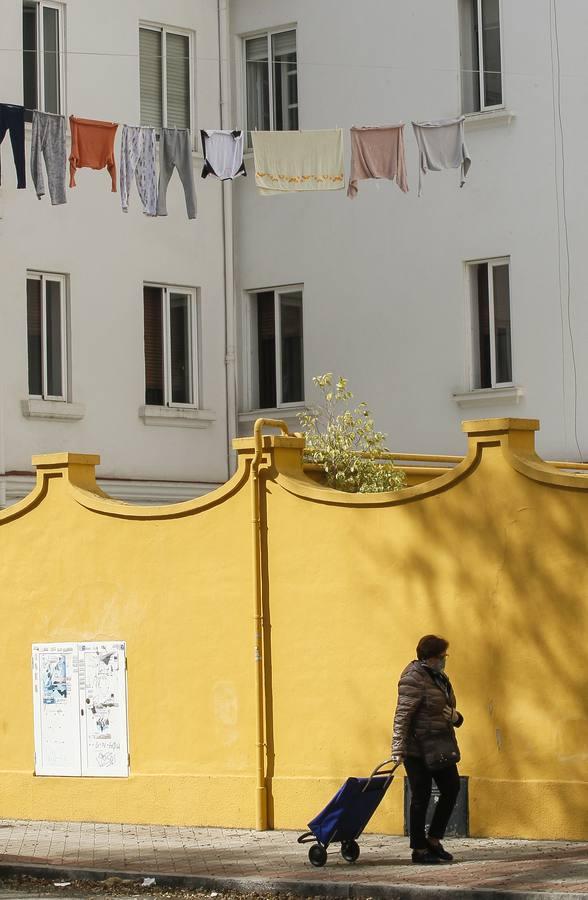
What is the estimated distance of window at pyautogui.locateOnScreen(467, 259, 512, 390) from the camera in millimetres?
20734

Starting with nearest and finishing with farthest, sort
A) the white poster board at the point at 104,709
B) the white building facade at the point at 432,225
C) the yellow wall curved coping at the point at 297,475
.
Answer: the yellow wall curved coping at the point at 297,475
the white poster board at the point at 104,709
the white building facade at the point at 432,225

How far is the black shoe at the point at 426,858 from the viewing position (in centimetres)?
1157

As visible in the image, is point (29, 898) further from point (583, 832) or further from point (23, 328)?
point (23, 328)

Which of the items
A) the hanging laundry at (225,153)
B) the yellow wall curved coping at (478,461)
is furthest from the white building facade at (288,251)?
the yellow wall curved coping at (478,461)

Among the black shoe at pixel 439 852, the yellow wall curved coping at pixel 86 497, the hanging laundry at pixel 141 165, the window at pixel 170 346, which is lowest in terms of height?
the black shoe at pixel 439 852

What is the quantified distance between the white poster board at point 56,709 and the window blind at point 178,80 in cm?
939

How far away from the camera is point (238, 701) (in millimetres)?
14359

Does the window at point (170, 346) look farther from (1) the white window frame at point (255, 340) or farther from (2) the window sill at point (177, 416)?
(1) the white window frame at point (255, 340)

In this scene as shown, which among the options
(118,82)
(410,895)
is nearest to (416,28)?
(118,82)

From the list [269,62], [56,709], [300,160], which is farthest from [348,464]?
[269,62]

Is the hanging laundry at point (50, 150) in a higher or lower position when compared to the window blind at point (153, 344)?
higher

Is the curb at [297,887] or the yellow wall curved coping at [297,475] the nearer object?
the curb at [297,887]

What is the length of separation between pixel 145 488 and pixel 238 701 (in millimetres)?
7553

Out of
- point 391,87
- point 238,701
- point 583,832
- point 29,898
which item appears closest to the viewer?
point 29,898
